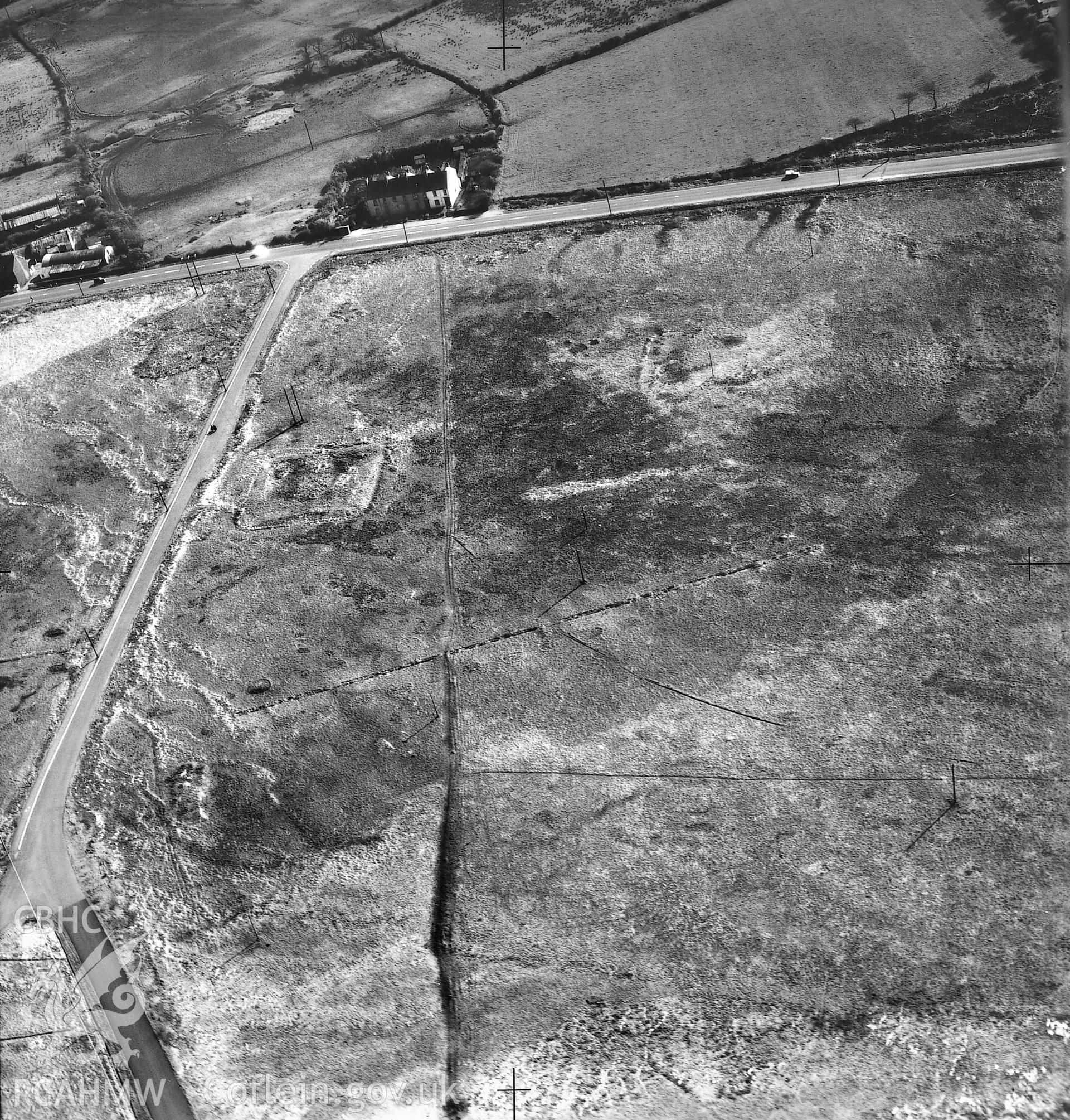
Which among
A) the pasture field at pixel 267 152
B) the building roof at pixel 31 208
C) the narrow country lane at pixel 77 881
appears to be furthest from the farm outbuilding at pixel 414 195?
the building roof at pixel 31 208

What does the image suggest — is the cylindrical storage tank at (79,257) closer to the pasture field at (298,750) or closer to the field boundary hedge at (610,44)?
the pasture field at (298,750)

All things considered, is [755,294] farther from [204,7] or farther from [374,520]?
[204,7]

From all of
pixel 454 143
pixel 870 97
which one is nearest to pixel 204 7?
pixel 454 143

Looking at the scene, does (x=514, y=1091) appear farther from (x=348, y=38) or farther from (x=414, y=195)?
(x=348, y=38)

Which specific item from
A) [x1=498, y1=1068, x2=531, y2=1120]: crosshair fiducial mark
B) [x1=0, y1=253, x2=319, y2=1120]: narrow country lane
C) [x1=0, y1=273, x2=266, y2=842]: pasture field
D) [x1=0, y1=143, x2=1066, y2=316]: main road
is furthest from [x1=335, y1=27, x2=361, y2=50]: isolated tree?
[x1=498, y1=1068, x2=531, y2=1120]: crosshair fiducial mark

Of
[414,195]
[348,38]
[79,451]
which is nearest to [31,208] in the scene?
[348,38]
